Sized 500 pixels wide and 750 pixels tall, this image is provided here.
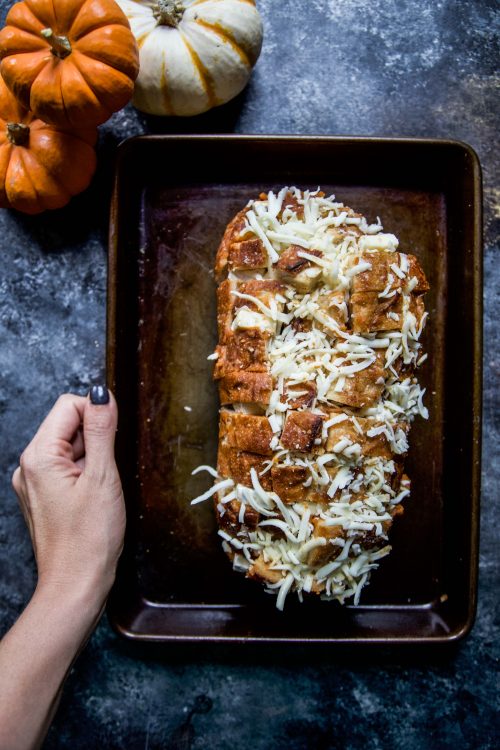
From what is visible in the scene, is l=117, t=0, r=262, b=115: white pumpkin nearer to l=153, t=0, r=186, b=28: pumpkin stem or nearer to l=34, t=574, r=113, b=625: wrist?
l=153, t=0, r=186, b=28: pumpkin stem

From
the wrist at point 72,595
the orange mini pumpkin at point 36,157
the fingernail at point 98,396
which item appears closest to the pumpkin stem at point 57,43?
the orange mini pumpkin at point 36,157

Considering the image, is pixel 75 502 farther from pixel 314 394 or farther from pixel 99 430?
pixel 314 394

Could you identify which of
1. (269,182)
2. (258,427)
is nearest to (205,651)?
(258,427)

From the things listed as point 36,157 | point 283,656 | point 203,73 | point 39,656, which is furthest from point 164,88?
point 283,656

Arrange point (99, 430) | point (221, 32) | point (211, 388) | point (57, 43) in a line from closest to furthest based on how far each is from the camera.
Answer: point (57, 43)
point (99, 430)
point (221, 32)
point (211, 388)

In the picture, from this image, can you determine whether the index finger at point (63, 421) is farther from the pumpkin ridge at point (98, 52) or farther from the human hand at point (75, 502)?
the pumpkin ridge at point (98, 52)
